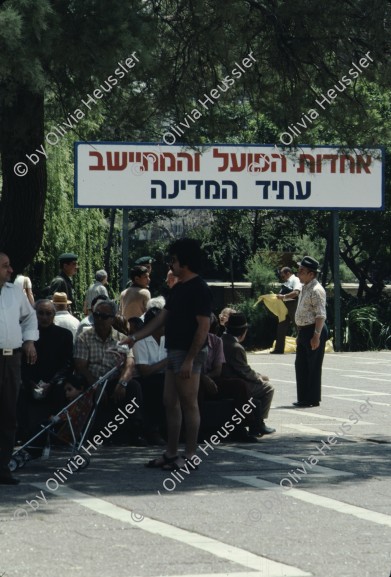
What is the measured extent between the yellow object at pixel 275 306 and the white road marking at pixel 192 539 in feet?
63.2

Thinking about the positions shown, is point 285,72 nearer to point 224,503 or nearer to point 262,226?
point 224,503

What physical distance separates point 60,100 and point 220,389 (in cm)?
312

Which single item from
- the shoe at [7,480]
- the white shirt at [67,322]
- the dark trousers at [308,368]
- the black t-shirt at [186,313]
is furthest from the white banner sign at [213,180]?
the shoe at [7,480]

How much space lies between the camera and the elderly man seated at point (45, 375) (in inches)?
490

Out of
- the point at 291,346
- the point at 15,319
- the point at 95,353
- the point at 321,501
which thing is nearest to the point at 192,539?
the point at 321,501

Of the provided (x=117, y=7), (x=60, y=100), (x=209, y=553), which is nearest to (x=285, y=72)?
(x=60, y=100)

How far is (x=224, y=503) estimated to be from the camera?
956cm

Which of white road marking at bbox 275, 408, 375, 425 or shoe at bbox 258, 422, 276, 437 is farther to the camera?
white road marking at bbox 275, 408, 375, 425

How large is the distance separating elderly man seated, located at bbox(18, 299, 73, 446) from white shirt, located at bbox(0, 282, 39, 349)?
4.66 feet

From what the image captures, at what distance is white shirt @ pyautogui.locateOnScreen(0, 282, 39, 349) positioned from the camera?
34.8 ft

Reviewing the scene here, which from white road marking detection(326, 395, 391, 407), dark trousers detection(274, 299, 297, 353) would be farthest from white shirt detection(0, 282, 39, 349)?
dark trousers detection(274, 299, 297, 353)

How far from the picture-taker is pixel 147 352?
44.7 ft

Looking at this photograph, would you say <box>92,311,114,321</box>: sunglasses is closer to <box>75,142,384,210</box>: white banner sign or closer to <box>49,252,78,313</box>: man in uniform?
<box>49,252,78,313</box>: man in uniform

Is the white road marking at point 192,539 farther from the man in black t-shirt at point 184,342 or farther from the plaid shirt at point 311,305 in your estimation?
the plaid shirt at point 311,305
